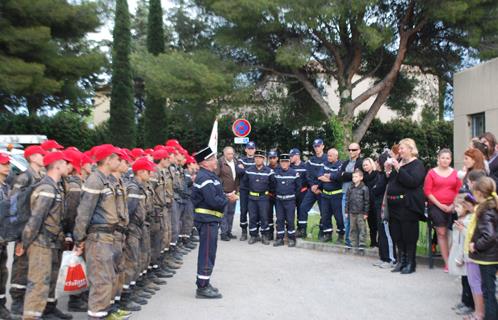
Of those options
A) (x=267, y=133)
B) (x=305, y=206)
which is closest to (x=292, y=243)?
(x=305, y=206)

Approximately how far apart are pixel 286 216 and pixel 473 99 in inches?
324

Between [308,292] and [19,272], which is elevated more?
[19,272]

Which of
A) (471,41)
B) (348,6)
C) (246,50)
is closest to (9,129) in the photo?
(246,50)

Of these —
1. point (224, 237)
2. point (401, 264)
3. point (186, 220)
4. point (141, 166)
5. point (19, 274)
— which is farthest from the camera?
point (224, 237)

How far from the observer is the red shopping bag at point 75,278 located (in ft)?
19.3

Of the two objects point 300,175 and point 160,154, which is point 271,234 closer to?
point 300,175

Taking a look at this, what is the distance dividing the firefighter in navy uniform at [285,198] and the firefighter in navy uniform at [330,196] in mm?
620

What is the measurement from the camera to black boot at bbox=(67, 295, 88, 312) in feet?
21.9

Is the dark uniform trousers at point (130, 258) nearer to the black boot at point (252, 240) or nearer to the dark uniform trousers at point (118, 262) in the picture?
the dark uniform trousers at point (118, 262)

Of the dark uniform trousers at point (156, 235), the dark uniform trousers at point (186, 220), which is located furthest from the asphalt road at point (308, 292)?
the dark uniform trousers at point (186, 220)

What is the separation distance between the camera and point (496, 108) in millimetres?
14641

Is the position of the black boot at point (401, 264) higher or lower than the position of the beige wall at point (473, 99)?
lower

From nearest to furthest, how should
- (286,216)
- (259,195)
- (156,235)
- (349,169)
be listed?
(156,235) < (349,169) < (286,216) < (259,195)

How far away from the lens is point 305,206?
11656 millimetres
